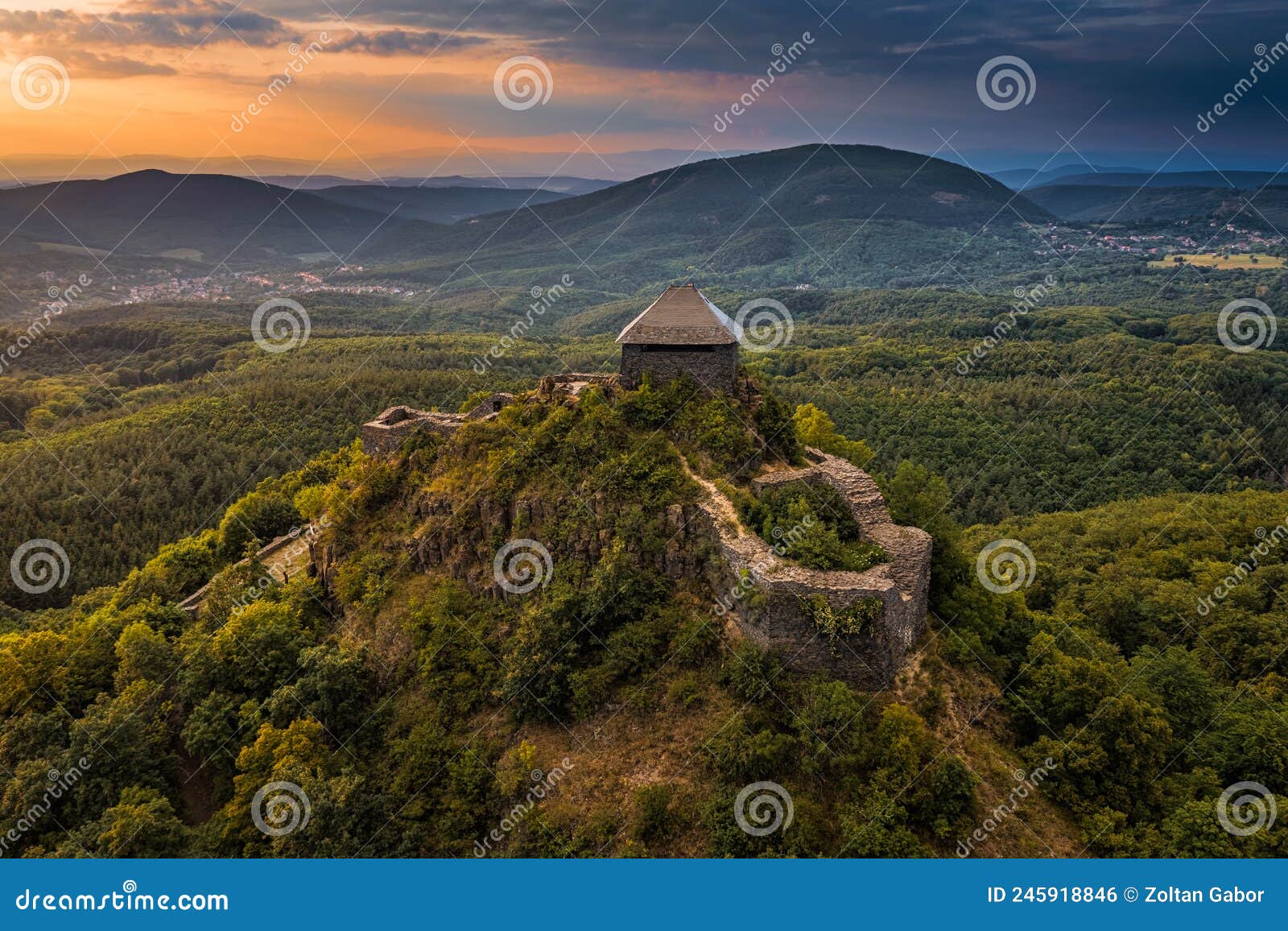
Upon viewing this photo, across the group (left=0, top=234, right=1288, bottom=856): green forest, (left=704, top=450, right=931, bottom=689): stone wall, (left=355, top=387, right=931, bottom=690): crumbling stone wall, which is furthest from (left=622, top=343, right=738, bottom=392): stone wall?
(left=704, top=450, right=931, bottom=689): stone wall

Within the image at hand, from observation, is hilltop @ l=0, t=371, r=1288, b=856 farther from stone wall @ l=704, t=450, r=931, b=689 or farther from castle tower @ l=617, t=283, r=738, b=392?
castle tower @ l=617, t=283, r=738, b=392

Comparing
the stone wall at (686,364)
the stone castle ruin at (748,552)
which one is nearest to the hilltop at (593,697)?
the stone castle ruin at (748,552)

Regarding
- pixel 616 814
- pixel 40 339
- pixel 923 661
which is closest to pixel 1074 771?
pixel 923 661

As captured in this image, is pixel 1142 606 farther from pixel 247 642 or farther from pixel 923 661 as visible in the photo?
pixel 247 642

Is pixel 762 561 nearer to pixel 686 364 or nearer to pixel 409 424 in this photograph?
pixel 686 364

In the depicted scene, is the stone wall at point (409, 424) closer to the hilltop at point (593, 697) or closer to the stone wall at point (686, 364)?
the hilltop at point (593, 697)

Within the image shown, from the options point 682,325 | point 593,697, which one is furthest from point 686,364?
point 593,697
